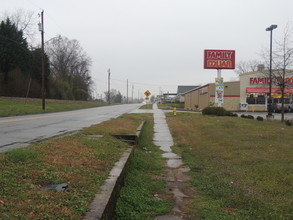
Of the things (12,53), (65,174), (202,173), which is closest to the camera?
(65,174)

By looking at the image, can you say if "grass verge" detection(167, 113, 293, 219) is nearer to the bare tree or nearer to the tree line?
the tree line

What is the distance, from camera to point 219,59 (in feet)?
105

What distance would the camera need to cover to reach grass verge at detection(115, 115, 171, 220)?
3656 millimetres

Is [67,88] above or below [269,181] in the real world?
above

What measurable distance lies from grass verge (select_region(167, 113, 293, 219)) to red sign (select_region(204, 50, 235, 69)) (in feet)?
79.1

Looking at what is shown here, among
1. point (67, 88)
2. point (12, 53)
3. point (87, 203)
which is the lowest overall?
point (87, 203)

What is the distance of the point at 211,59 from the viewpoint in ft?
105

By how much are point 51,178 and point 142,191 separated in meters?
1.55

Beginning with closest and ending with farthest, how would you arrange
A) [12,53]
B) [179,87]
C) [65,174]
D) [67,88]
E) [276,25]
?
[65,174] → [276,25] → [12,53] → [67,88] → [179,87]

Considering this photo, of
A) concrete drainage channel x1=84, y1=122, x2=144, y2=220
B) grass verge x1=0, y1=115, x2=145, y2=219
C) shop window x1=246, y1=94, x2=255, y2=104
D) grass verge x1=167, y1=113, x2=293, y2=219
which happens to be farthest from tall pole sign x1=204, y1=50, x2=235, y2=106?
concrete drainage channel x1=84, y1=122, x2=144, y2=220

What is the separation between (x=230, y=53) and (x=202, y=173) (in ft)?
96.0

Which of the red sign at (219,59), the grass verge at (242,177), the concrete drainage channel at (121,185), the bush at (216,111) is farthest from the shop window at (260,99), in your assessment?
the concrete drainage channel at (121,185)

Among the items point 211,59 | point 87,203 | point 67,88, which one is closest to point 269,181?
point 87,203

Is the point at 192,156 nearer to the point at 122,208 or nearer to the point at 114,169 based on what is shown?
the point at 114,169
